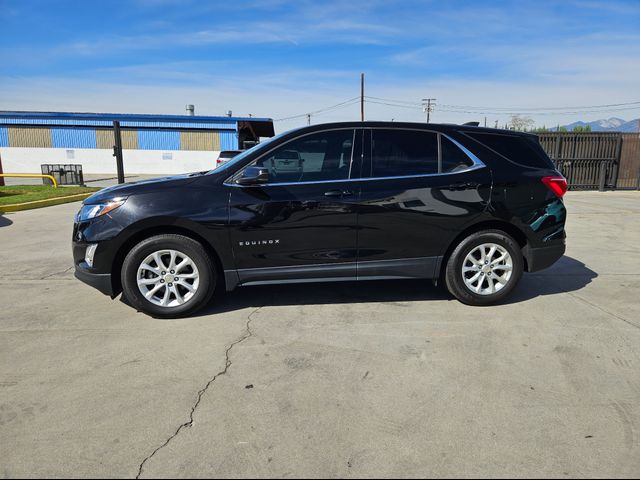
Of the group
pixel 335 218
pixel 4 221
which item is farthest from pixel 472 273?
pixel 4 221

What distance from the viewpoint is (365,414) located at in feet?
8.52

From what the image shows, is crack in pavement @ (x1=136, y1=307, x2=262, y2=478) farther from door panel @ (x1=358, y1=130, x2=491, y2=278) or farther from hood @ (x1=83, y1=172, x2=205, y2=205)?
hood @ (x1=83, y1=172, x2=205, y2=205)

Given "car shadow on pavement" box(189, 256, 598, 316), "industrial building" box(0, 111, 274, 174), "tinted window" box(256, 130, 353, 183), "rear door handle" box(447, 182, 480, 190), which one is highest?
"industrial building" box(0, 111, 274, 174)

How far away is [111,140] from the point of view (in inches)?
1389

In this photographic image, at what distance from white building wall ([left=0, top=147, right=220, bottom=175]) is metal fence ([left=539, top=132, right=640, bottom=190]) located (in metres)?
25.8

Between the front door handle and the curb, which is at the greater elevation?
the front door handle

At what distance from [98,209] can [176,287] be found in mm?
996

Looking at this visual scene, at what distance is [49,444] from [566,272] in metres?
5.86

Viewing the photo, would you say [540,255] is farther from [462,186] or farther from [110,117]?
[110,117]

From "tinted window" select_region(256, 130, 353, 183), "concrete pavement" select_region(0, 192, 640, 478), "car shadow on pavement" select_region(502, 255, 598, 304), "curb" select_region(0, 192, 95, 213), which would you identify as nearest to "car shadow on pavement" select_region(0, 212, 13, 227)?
"curb" select_region(0, 192, 95, 213)

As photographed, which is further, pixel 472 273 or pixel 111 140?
pixel 111 140

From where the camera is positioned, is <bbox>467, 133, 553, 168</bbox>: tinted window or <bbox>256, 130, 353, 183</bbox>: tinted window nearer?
<bbox>256, 130, 353, 183</bbox>: tinted window

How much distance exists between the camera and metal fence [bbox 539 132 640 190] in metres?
17.0

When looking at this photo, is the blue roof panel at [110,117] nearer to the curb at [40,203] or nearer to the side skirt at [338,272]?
the curb at [40,203]
